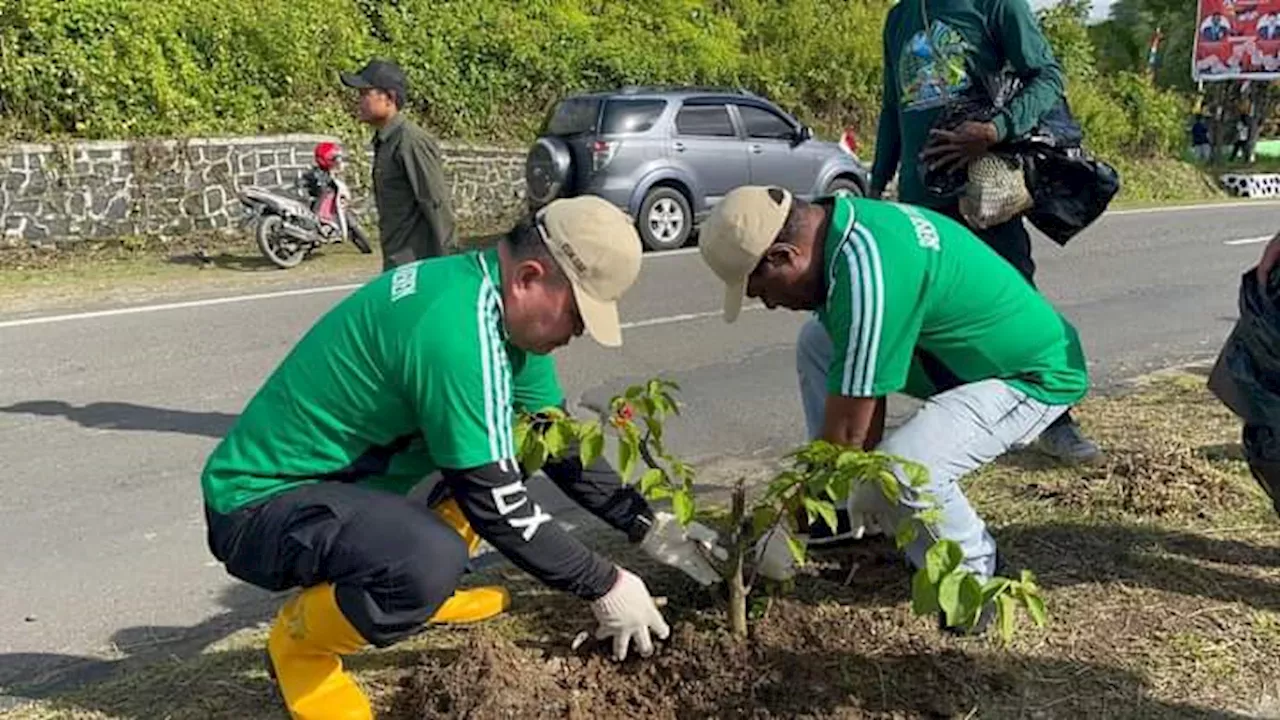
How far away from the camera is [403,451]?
2.90 m

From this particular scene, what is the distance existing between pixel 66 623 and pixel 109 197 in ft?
29.3

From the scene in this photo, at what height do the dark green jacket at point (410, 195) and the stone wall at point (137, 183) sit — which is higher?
the dark green jacket at point (410, 195)

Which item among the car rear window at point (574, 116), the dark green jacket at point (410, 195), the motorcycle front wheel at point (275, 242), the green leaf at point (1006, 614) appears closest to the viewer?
the green leaf at point (1006, 614)

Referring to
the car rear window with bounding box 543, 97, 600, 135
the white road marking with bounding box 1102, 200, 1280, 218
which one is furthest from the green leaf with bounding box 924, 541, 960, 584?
the white road marking with bounding box 1102, 200, 1280, 218

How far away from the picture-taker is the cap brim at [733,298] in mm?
2951

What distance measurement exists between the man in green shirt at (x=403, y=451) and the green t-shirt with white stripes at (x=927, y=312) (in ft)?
1.78

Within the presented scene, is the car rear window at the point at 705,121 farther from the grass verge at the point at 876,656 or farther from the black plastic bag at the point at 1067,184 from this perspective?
the grass verge at the point at 876,656

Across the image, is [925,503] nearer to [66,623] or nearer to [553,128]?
Answer: [66,623]

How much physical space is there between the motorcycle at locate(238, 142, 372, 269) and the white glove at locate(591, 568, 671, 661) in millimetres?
8977

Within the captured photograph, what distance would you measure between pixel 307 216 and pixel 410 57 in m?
4.05

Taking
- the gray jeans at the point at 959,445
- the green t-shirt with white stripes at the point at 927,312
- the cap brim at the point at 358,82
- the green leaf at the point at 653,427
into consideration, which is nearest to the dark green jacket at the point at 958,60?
the green t-shirt with white stripes at the point at 927,312

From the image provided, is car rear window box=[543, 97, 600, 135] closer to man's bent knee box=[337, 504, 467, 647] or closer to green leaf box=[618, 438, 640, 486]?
green leaf box=[618, 438, 640, 486]

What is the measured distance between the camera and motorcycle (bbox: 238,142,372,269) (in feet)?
36.5

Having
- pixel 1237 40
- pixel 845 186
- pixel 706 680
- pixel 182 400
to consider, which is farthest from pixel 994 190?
pixel 1237 40
